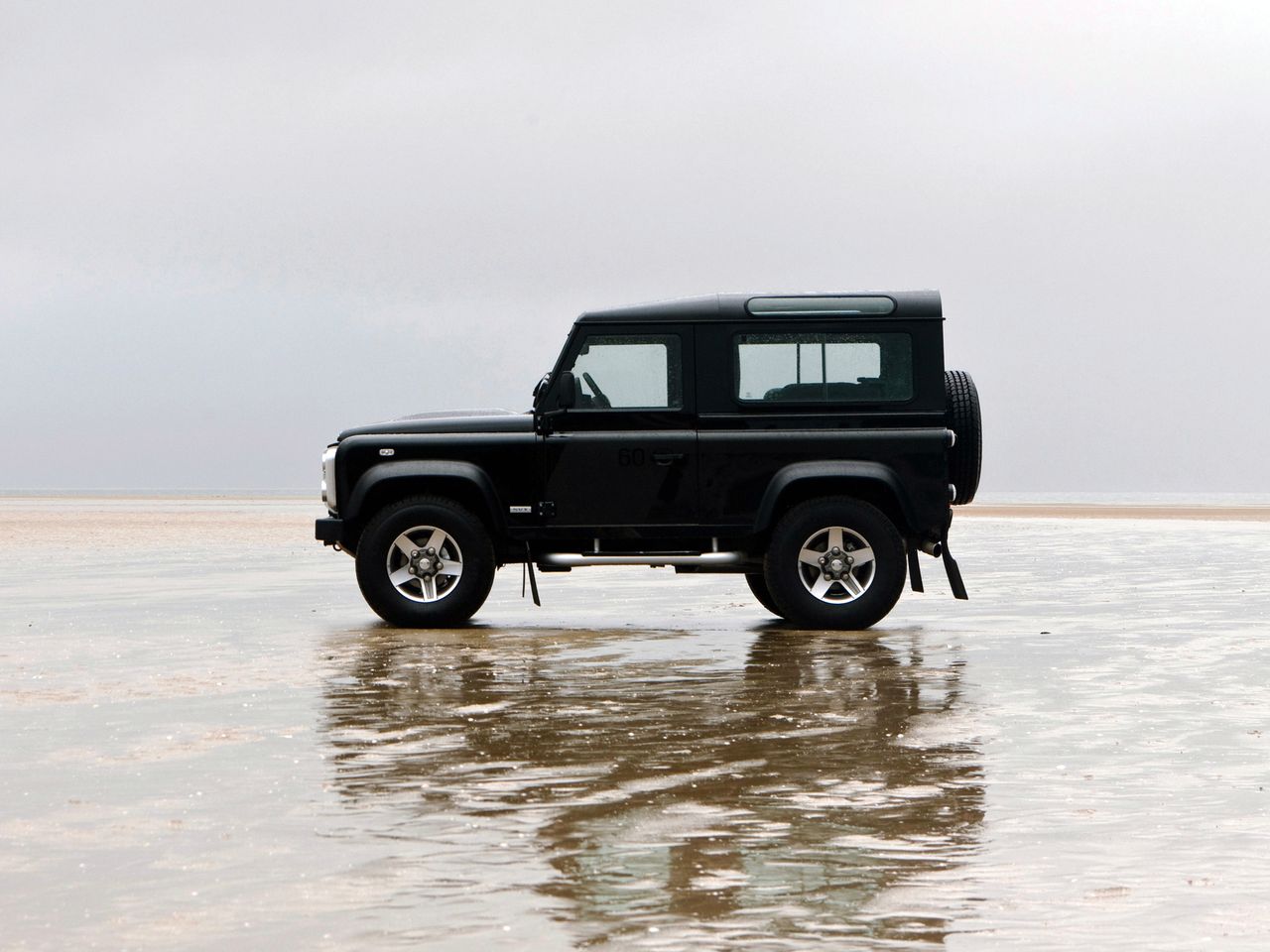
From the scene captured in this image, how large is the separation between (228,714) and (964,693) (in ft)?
12.9

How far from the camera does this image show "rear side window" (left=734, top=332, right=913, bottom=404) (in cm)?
1408

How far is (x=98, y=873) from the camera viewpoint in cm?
547

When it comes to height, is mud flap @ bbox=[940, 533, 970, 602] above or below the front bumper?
below

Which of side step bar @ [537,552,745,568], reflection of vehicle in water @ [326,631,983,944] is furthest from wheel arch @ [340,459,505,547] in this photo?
reflection of vehicle in water @ [326,631,983,944]

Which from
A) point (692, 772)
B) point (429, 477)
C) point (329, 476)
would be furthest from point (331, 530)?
point (692, 772)

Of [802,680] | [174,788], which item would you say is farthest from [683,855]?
[802,680]

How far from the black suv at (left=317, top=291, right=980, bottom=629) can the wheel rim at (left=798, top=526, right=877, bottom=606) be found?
0.05 feet

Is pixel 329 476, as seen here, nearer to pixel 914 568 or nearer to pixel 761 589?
pixel 761 589

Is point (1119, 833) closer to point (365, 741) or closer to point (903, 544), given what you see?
point (365, 741)

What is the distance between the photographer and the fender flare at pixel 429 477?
1423cm

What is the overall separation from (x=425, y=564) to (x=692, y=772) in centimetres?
735

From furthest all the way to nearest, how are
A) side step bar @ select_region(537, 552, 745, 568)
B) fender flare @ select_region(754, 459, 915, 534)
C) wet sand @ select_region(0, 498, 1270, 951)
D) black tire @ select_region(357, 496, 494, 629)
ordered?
1. black tire @ select_region(357, 496, 494, 629)
2. side step bar @ select_region(537, 552, 745, 568)
3. fender flare @ select_region(754, 459, 915, 534)
4. wet sand @ select_region(0, 498, 1270, 951)

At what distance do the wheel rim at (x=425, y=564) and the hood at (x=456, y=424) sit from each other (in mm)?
814

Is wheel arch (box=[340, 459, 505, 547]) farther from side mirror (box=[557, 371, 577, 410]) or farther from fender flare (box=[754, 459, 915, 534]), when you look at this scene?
fender flare (box=[754, 459, 915, 534])
